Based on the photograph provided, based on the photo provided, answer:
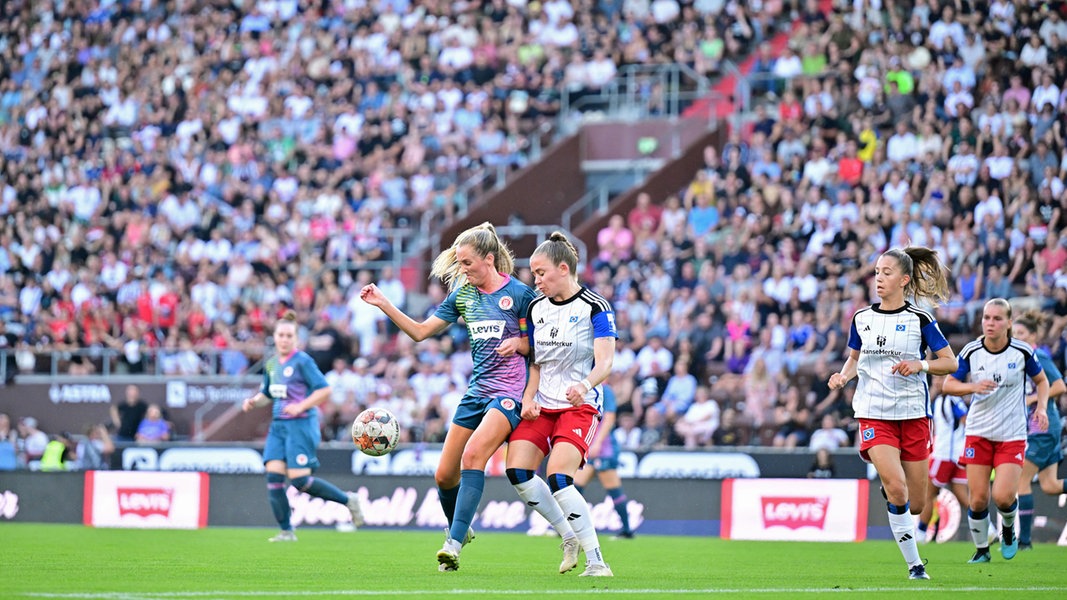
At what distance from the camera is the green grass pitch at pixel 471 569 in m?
9.03

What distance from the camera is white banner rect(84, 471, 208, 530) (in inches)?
823

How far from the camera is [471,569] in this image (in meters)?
11.3

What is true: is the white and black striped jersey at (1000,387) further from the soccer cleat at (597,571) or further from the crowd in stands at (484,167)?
the crowd in stands at (484,167)

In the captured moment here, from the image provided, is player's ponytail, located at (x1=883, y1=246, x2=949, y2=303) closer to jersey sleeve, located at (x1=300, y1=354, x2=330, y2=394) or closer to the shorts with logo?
jersey sleeve, located at (x1=300, y1=354, x2=330, y2=394)

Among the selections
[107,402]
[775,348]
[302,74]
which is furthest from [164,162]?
[775,348]

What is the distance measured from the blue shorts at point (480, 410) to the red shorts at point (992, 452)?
4.63 meters

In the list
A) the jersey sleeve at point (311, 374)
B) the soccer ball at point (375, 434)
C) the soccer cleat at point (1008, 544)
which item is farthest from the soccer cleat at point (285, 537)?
the soccer cleat at point (1008, 544)

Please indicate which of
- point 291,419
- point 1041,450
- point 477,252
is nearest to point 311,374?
point 291,419

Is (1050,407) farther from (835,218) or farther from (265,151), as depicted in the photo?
(265,151)

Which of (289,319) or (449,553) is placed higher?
(289,319)

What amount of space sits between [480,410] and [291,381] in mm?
5793

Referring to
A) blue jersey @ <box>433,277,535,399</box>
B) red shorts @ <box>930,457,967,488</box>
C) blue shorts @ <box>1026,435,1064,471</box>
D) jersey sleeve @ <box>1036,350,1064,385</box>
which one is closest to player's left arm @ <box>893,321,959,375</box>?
blue jersey @ <box>433,277,535,399</box>

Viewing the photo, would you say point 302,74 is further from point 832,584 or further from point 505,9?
point 832,584

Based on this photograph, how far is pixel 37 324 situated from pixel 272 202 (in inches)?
208
